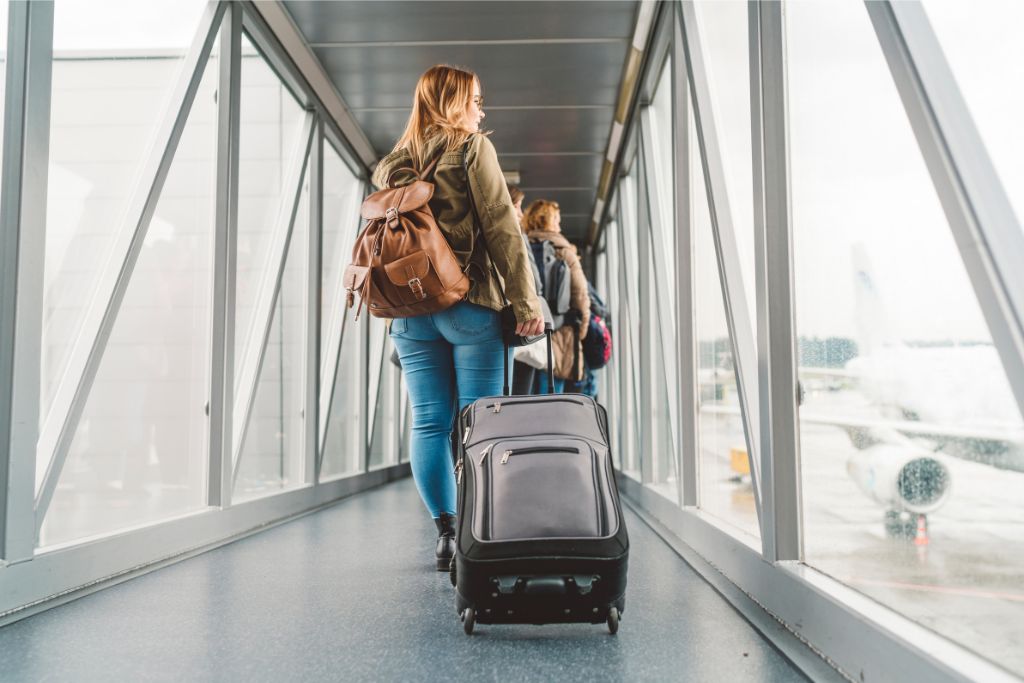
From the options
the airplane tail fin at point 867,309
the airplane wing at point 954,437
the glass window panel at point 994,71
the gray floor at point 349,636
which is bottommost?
the gray floor at point 349,636

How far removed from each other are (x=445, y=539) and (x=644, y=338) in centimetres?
300

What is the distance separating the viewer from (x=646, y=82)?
198 inches

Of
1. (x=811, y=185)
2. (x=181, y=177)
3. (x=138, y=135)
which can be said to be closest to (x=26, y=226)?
(x=138, y=135)

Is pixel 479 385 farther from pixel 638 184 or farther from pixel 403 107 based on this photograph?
pixel 403 107

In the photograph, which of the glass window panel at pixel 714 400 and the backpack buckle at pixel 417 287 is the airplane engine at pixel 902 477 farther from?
the backpack buckle at pixel 417 287

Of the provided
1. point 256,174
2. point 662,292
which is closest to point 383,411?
point 256,174

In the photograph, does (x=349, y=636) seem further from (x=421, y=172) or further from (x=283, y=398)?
(x=283, y=398)

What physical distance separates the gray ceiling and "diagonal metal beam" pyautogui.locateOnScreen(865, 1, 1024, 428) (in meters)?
3.38

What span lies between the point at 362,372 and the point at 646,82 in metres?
3.40

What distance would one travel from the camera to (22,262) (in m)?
2.15

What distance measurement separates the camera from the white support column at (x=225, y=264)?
11.8 feet

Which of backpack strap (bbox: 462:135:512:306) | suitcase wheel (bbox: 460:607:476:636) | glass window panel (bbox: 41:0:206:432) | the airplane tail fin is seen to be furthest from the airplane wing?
glass window panel (bbox: 41:0:206:432)

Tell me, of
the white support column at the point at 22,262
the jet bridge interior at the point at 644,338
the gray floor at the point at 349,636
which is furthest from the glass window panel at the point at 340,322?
the white support column at the point at 22,262

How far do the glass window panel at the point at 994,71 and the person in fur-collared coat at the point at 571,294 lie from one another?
2.74 metres
